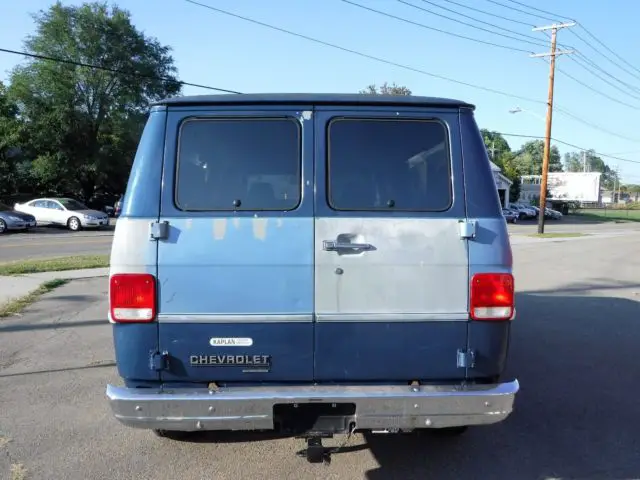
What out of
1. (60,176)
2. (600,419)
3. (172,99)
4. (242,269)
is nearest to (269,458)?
(242,269)

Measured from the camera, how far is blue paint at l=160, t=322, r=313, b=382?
3.13 metres

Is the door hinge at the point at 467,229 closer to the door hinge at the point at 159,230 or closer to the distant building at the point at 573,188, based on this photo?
the door hinge at the point at 159,230

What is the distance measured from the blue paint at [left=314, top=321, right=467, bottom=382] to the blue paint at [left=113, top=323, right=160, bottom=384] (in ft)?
2.93

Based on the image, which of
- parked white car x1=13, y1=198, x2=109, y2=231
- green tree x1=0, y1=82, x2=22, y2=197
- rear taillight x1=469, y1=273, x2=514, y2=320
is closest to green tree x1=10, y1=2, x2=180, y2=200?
green tree x1=0, y1=82, x2=22, y2=197

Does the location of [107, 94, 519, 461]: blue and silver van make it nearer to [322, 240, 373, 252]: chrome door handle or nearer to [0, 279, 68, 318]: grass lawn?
[322, 240, 373, 252]: chrome door handle

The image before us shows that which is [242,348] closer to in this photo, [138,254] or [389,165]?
[138,254]

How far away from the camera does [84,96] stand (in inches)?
1603

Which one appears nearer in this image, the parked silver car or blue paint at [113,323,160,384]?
blue paint at [113,323,160,384]

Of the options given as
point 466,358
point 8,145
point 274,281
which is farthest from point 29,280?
point 8,145

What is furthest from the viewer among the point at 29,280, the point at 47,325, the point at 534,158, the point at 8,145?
the point at 534,158

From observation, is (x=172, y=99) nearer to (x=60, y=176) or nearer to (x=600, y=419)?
(x=600, y=419)

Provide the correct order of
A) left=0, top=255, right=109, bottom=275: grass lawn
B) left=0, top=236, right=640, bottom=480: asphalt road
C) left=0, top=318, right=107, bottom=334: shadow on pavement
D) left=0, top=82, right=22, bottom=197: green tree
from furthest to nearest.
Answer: left=0, top=82, right=22, bottom=197: green tree, left=0, top=255, right=109, bottom=275: grass lawn, left=0, top=318, right=107, bottom=334: shadow on pavement, left=0, top=236, right=640, bottom=480: asphalt road

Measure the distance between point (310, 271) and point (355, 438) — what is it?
170 cm

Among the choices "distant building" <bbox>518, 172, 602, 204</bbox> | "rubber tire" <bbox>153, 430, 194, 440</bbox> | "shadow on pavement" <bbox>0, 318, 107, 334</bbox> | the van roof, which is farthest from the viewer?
"distant building" <bbox>518, 172, 602, 204</bbox>
